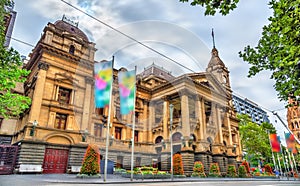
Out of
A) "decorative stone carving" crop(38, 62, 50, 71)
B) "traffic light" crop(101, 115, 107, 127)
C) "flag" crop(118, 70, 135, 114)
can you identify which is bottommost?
"traffic light" crop(101, 115, 107, 127)

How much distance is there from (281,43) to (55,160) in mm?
23229

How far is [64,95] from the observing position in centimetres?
2588

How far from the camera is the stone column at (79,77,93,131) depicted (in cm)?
2535

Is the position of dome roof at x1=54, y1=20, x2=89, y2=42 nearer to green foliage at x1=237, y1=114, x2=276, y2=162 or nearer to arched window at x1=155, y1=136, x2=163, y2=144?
arched window at x1=155, y1=136, x2=163, y2=144

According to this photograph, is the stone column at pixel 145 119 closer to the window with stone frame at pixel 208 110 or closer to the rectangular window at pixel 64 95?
the window with stone frame at pixel 208 110

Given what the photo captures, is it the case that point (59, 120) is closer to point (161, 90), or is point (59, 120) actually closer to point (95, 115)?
point (95, 115)

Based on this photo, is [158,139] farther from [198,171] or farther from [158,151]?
[198,171]

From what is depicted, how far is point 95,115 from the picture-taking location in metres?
27.6

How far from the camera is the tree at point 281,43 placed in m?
6.59

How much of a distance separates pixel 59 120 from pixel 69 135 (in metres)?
2.27

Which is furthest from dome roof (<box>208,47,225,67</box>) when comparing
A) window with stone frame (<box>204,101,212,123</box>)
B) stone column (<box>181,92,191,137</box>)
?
stone column (<box>181,92,191,137</box>)

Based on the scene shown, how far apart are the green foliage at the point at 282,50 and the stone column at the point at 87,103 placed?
20473mm

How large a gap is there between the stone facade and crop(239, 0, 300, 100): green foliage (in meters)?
12.0

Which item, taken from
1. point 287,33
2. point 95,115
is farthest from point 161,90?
point 287,33
